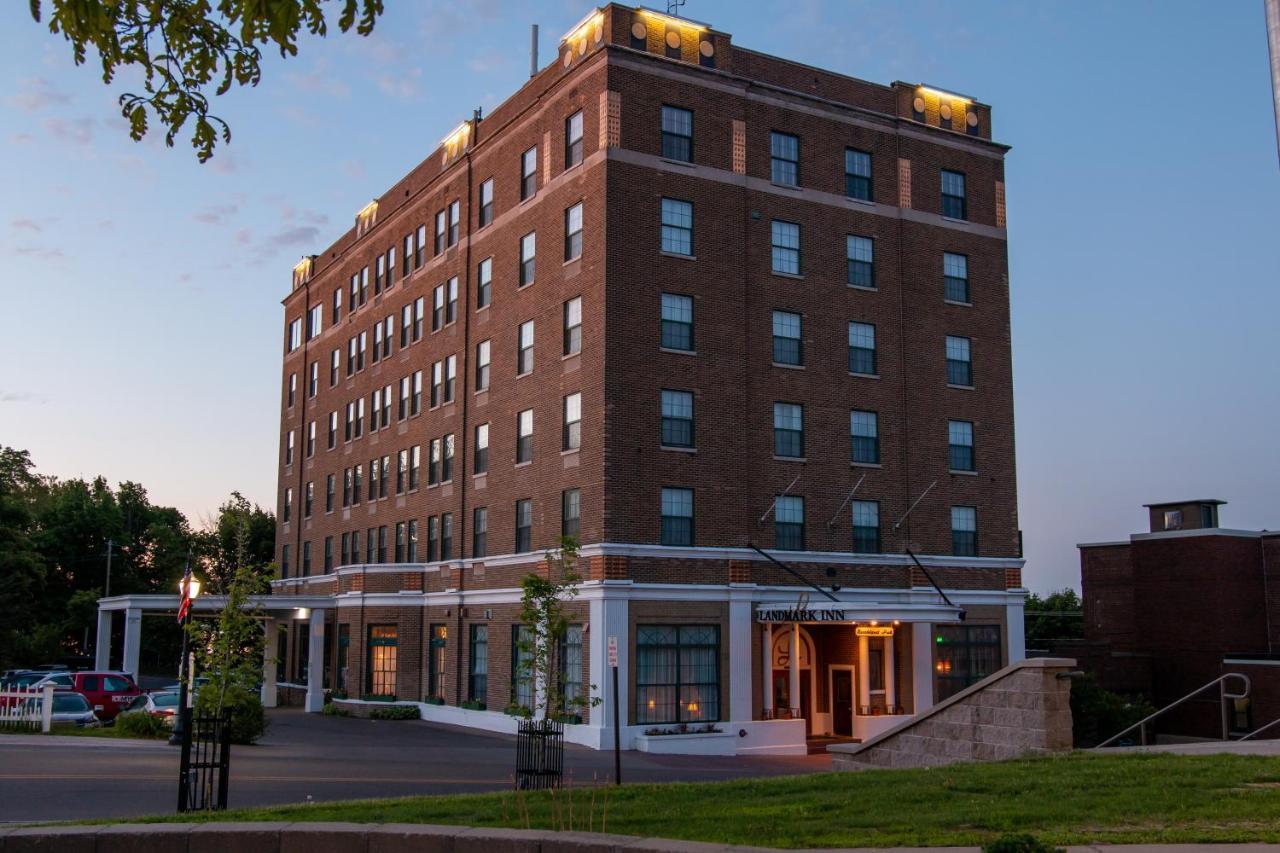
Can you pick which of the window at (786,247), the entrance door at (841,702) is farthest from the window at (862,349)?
the entrance door at (841,702)

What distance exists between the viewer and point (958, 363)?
1757 inches

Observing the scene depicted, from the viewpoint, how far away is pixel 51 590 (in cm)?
9038

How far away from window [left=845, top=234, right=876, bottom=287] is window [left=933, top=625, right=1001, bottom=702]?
11.8 meters

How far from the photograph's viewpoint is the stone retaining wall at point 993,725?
21250 mm

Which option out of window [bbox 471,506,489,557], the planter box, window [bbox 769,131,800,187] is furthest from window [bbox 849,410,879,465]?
window [bbox 471,506,489,557]

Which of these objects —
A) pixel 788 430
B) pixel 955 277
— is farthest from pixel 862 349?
pixel 955 277

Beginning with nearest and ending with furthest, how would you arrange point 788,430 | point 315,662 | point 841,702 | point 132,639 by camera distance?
1. point 788,430
2. point 841,702
3. point 315,662
4. point 132,639

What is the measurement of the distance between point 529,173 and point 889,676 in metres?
20.5

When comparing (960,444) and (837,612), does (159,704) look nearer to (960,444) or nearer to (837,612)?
(837,612)

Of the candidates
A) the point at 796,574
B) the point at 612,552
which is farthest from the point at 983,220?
the point at 612,552

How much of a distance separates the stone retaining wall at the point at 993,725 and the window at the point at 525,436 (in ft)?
59.3

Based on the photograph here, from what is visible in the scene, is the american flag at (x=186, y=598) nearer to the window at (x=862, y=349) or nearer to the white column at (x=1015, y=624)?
the window at (x=862, y=349)

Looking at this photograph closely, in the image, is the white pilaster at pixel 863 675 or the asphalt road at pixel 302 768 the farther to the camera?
the white pilaster at pixel 863 675

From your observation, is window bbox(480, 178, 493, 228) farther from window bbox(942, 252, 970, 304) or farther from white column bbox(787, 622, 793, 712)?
white column bbox(787, 622, 793, 712)
